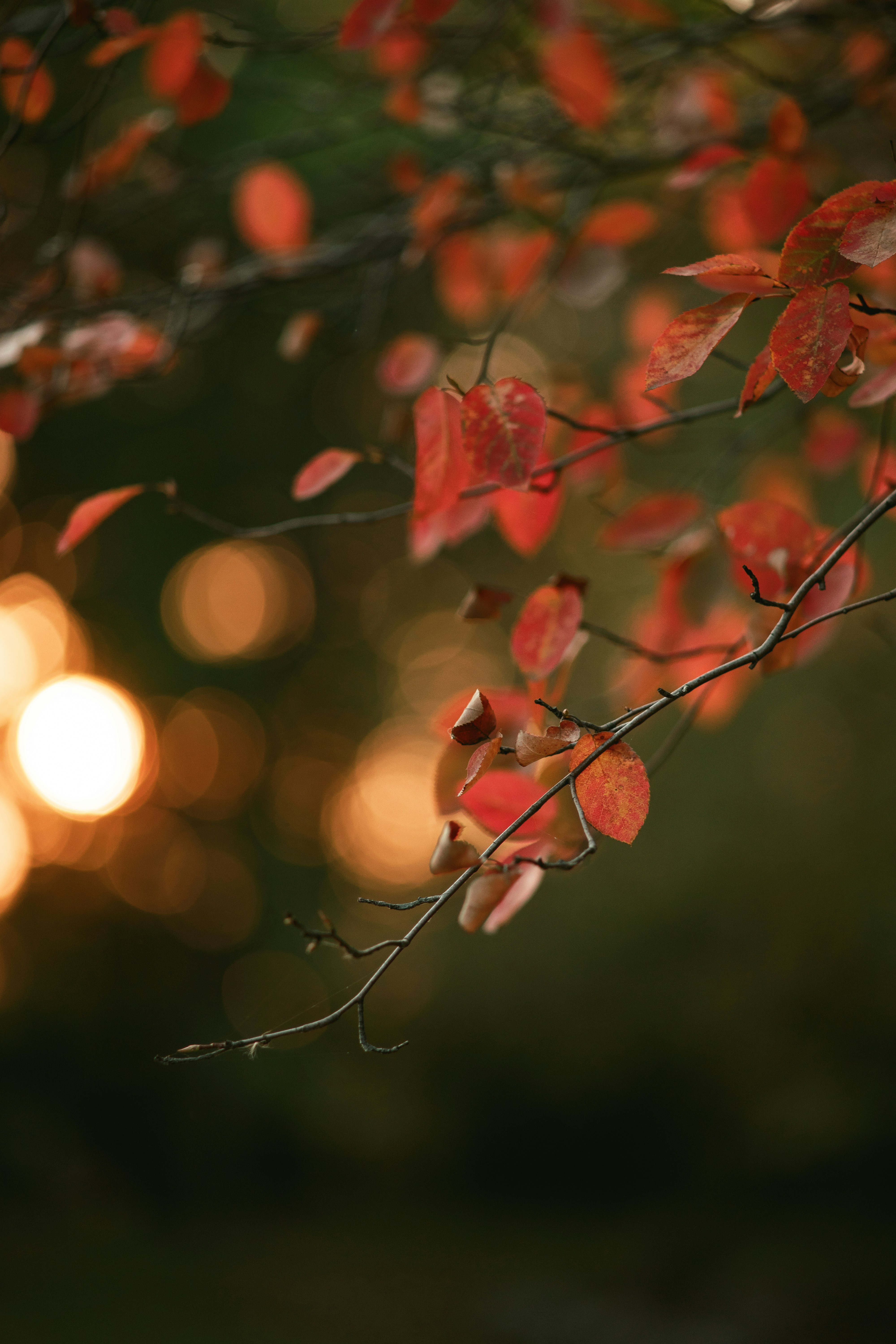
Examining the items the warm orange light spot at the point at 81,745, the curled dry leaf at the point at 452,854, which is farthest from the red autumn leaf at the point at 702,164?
the warm orange light spot at the point at 81,745

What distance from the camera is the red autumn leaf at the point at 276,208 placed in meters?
1.29

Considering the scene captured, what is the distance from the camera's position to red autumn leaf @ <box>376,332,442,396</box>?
1126 millimetres

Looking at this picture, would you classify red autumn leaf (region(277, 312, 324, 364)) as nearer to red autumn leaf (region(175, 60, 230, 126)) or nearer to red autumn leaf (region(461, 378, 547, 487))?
red autumn leaf (region(175, 60, 230, 126))

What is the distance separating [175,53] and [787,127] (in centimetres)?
70

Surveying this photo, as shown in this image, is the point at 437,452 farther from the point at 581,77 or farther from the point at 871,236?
the point at 581,77

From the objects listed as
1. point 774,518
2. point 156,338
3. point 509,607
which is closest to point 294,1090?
point 509,607

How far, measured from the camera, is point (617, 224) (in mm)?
1227

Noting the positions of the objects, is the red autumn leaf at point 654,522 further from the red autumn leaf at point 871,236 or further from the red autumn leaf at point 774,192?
the red autumn leaf at point 871,236

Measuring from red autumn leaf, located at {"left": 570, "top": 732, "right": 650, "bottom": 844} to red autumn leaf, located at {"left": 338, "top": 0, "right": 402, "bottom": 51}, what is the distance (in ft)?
2.49

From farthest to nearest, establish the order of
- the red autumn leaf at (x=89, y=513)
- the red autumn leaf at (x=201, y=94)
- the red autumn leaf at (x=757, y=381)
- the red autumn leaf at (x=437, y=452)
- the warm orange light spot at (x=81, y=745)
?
1. the warm orange light spot at (x=81, y=745)
2. the red autumn leaf at (x=201, y=94)
3. the red autumn leaf at (x=89, y=513)
4. the red autumn leaf at (x=437, y=452)
5. the red autumn leaf at (x=757, y=381)

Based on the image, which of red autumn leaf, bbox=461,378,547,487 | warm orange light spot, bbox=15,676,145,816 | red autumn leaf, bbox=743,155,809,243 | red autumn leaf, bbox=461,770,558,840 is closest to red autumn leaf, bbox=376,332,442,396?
red autumn leaf, bbox=743,155,809,243

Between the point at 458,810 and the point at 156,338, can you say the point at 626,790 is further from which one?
the point at 156,338

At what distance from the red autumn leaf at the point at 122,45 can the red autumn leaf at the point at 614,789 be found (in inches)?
36.3

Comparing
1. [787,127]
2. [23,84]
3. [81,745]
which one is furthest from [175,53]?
[81,745]
